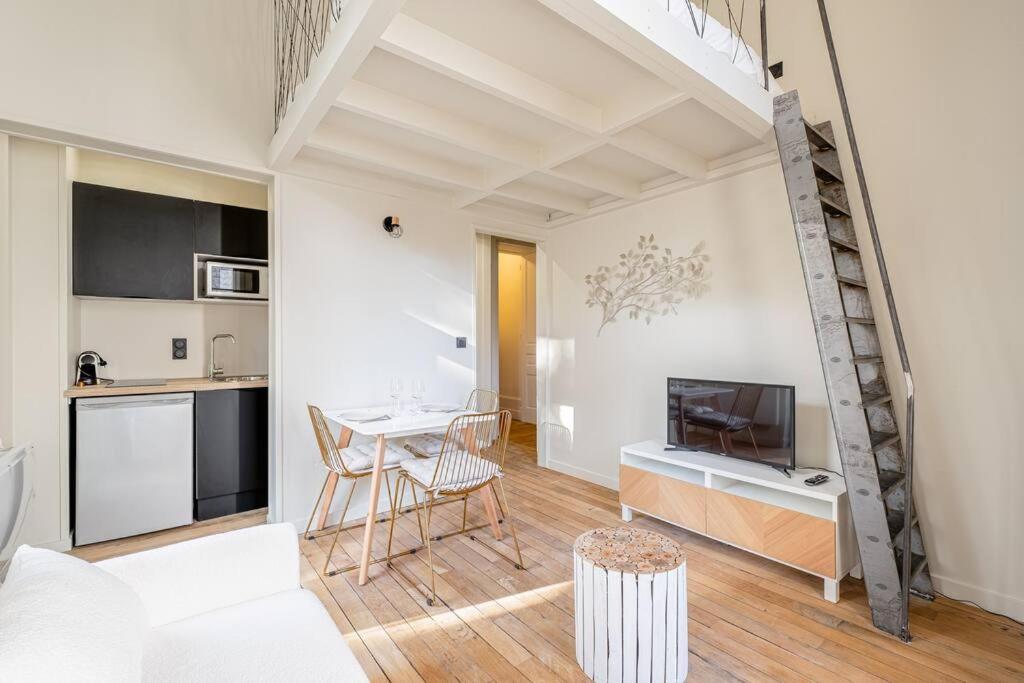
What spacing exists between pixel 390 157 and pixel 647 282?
6.81 feet

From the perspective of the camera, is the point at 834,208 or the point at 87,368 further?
the point at 87,368

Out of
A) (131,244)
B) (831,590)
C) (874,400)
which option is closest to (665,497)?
(831,590)

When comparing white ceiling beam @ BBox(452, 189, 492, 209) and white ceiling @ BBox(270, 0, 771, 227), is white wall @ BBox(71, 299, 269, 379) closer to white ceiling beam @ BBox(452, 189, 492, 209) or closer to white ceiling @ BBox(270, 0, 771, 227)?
white ceiling @ BBox(270, 0, 771, 227)

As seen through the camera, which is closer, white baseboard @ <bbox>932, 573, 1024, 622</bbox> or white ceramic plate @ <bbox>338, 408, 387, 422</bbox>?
white baseboard @ <bbox>932, 573, 1024, 622</bbox>

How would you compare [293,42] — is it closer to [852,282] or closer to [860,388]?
[852,282]

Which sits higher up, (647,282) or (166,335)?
(647,282)

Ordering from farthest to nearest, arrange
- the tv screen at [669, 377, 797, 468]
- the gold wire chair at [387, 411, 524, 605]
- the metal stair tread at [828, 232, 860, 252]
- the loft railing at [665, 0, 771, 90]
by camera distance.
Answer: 1. the tv screen at [669, 377, 797, 468]
2. the gold wire chair at [387, 411, 524, 605]
3. the metal stair tread at [828, 232, 860, 252]
4. the loft railing at [665, 0, 771, 90]

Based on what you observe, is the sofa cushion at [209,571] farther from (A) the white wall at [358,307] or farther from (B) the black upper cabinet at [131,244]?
(B) the black upper cabinet at [131,244]

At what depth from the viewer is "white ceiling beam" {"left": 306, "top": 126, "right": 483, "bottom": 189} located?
2.67 meters

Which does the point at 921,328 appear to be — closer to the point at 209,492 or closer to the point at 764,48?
the point at 764,48

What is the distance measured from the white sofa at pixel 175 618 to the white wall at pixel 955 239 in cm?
273

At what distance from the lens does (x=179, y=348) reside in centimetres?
344

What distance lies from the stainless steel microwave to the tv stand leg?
3793mm

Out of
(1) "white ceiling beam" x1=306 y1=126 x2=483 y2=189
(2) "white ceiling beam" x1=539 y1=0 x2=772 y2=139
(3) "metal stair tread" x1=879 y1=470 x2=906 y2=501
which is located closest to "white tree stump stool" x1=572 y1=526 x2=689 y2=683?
(3) "metal stair tread" x1=879 y1=470 x2=906 y2=501
